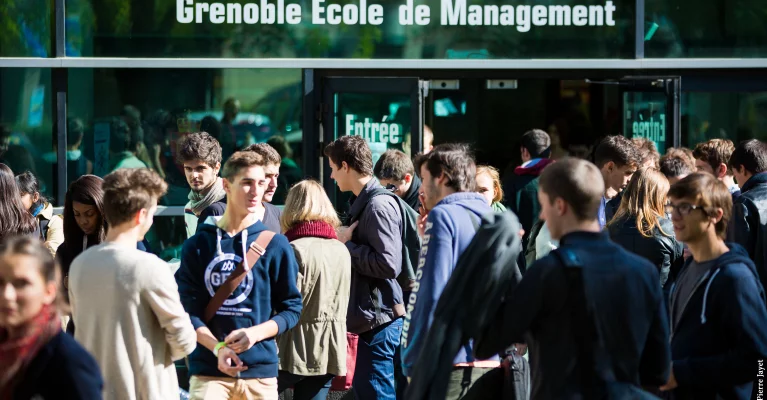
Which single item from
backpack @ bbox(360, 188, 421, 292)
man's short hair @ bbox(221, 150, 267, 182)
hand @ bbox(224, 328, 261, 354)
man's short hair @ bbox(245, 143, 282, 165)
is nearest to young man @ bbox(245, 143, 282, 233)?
man's short hair @ bbox(245, 143, 282, 165)

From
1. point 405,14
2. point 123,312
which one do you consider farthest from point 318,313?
point 405,14

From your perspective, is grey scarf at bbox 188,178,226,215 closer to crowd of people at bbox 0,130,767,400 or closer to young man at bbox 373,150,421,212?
crowd of people at bbox 0,130,767,400

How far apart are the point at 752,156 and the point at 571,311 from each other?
3.96 meters

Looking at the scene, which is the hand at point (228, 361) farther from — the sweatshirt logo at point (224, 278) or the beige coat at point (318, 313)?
the beige coat at point (318, 313)

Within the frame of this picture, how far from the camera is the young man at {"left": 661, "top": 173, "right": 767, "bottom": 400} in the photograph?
13.0ft

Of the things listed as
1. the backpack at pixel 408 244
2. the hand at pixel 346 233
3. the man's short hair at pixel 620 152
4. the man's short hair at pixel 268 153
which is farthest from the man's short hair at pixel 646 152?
the man's short hair at pixel 268 153

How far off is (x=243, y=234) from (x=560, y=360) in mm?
1797

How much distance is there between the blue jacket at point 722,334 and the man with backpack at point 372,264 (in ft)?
7.56

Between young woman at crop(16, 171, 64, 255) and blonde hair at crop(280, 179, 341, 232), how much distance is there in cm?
180

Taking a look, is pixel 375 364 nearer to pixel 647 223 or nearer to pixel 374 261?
pixel 374 261

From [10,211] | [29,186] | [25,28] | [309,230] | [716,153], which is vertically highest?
[25,28]

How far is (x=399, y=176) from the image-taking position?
7.15 meters

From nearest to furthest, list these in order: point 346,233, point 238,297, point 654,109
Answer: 1. point 238,297
2. point 346,233
3. point 654,109

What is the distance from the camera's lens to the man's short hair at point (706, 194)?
A: 4.21 m
